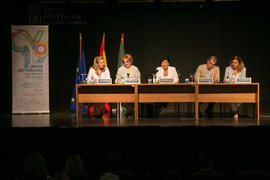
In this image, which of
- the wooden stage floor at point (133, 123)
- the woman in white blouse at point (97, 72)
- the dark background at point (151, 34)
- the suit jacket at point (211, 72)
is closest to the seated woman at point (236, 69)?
the suit jacket at point (211, 72)

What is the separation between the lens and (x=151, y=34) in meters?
7.71

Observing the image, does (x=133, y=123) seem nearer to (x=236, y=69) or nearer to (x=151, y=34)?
(x=236, y=69)

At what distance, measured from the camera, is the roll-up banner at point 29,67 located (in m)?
6.52

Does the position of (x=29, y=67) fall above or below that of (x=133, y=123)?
above

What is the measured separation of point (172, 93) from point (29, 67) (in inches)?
134

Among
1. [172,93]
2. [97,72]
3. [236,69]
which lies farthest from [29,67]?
[236,69]
